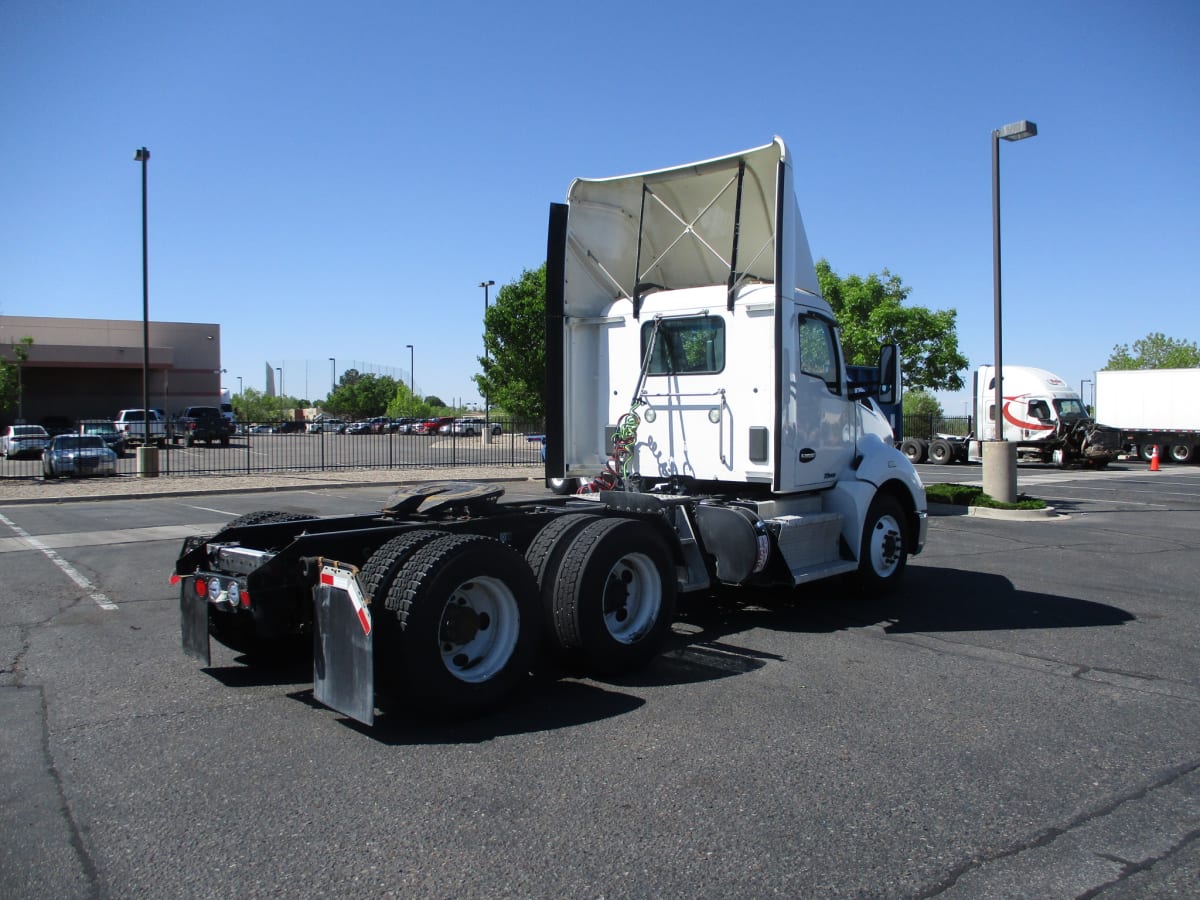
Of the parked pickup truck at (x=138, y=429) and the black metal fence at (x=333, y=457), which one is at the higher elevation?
the parked pickup truck at (x=138, y=429)

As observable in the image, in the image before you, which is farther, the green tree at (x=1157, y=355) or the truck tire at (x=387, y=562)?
the green tree at (x=1157, y=355)

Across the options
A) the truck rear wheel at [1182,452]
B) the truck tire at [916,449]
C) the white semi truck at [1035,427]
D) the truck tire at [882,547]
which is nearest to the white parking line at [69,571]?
the truck tire at [882,547]

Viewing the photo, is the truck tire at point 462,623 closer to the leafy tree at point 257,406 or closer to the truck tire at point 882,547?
the truck tire at point 882,547

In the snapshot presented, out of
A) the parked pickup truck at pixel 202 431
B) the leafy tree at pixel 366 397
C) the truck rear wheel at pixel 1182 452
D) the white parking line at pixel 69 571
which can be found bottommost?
the white parking line at pixel 69 571

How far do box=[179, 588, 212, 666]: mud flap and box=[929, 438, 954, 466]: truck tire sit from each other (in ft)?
108

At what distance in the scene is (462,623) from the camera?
5.17 m

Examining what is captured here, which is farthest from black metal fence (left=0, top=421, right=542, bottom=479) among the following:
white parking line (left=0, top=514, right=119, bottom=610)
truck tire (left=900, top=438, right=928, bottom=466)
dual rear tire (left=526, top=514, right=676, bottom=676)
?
dual rear tire (left=526, top=514, right=676, bottom=676)

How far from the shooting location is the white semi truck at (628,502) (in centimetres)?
496

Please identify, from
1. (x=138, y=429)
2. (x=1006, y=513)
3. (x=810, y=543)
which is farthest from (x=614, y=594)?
(x=138, y=429)

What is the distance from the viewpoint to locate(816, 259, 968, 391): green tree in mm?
37719

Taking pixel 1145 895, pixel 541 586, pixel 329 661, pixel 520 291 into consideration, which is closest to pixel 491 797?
pixel 329 661

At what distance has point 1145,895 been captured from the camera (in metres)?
3.26

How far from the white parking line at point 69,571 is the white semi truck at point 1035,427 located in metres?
28.5

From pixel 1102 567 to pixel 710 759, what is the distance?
8.18m
